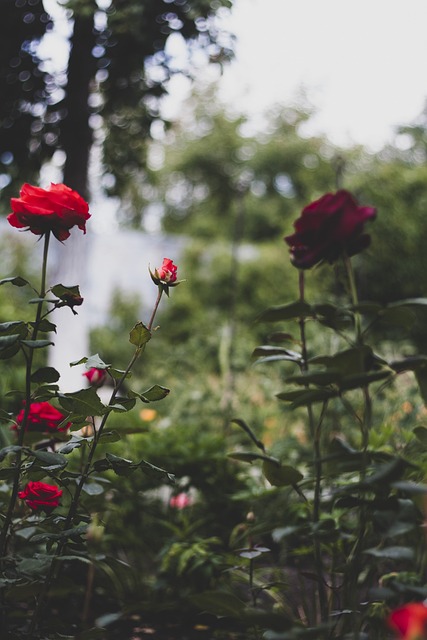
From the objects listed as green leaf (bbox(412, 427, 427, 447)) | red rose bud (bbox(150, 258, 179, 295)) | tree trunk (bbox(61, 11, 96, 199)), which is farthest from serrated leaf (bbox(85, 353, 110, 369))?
tree trunk (bbox(61, 11, 96, 199))

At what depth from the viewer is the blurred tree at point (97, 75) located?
4.62 m

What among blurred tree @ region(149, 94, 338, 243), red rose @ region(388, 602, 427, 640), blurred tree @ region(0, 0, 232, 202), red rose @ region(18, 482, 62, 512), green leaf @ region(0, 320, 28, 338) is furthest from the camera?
blurred tree @ region(149, 94, 338, 243)

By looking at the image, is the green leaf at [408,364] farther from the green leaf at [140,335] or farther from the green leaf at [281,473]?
the green leaf at [140,335]

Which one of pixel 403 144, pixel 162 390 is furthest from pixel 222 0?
pixel 403 144

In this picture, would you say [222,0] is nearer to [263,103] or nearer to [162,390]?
[162,390]

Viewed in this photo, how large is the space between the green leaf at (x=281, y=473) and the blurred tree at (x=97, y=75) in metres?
4.00

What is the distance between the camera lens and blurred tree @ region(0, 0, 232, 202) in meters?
4.62

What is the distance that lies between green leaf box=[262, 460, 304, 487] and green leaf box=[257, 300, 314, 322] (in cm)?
22

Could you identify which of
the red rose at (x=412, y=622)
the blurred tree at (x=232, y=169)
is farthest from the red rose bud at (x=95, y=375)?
the blurred tree at (x=232, y=169)

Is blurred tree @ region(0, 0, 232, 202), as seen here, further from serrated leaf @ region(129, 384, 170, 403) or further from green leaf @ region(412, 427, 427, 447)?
green leaf @ region(412, 427, 427, 447)

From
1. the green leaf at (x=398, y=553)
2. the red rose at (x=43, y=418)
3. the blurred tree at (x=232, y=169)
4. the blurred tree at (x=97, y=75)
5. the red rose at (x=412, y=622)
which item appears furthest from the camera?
the blurred tree at (x=232, y=169)

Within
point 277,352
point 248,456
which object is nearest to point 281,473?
point 248,456

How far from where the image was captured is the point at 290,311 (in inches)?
38.4

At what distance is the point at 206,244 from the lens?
10164mm
